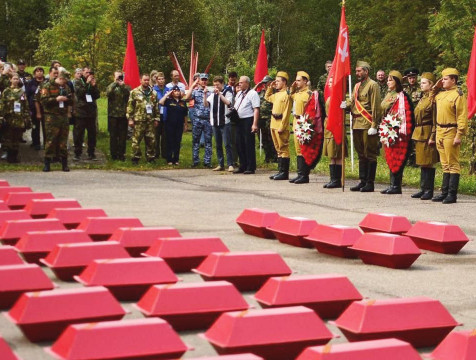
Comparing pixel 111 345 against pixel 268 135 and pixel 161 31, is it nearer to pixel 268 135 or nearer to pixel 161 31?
pixel 268 135

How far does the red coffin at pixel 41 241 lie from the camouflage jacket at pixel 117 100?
1414 cm

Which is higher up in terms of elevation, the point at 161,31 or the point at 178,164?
the point at 161,31

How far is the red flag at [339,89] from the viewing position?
17375 millimetres

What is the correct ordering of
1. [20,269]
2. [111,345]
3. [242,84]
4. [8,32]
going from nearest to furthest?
[111,345], [20,269], [242,84], [8,32]

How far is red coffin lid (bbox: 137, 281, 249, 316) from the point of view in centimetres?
627

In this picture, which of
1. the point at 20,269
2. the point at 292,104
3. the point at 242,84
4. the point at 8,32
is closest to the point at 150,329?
the point at 20,269

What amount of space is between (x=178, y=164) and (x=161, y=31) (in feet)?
70.9

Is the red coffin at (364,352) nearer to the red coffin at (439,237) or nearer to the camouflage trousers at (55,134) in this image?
the red coffin at (439,237)

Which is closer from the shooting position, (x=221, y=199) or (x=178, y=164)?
(x=221, y=199)

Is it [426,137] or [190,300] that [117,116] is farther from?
[190,300]

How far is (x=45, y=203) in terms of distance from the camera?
470 inches

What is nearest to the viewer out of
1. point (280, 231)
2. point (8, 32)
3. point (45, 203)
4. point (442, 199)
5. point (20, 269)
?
point (20, 269)

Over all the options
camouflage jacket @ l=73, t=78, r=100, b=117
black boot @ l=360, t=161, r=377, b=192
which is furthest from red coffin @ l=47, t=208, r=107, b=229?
camouflage jacket @ l=73, t=78, r=100, b=117

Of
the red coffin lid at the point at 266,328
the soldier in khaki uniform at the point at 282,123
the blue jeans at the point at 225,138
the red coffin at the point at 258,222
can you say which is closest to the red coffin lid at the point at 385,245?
the red coffin at the point at 258,222
